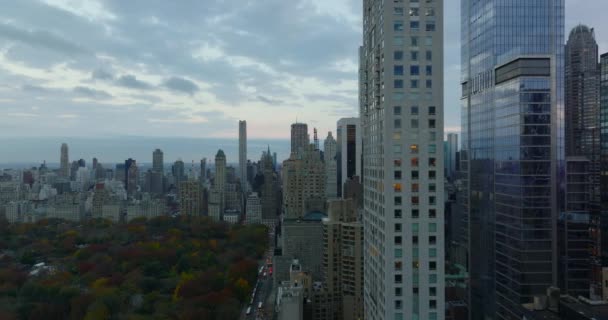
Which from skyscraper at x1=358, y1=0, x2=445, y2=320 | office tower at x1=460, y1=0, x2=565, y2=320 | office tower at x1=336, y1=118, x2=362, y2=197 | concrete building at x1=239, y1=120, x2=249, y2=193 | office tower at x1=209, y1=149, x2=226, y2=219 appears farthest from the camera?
concrete building at x1=239, y1=120, x2=249, y2=193

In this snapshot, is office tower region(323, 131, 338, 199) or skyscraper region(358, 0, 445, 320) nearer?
skyscraper region(358, 0, 445, 320)

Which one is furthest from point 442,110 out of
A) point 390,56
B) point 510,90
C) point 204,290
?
point 204,290

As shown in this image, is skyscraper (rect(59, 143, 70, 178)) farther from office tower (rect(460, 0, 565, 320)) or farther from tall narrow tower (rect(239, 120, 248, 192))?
office tower (rect(460, 0, 565, 320))

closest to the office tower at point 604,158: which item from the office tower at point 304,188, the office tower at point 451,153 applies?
the office tower at point 304,188

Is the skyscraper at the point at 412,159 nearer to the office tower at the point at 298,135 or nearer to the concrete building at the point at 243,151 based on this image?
the office tower at the point at 298,135

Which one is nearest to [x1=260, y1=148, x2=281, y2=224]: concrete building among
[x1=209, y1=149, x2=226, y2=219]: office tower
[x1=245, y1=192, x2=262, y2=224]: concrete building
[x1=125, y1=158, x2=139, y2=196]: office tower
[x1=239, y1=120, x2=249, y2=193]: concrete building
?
[x1=245, y1=192, x2=262, y2=224]: concrete building

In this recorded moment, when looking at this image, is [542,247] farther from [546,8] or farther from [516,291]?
[546,8]

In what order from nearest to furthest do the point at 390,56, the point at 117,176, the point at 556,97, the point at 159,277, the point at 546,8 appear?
the point at 390,56 → the point at 556,97 → the point at 546,8 → the point at 159,277 → the point at 117,176
